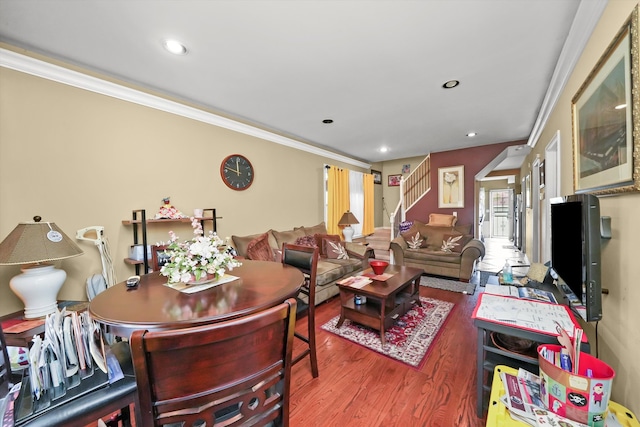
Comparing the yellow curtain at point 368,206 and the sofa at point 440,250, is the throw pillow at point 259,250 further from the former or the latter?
the yellow curtain at point 368,206

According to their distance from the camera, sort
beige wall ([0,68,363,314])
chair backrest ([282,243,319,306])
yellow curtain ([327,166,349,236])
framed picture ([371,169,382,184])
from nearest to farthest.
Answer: chair backrest ([282,243,319,306]) < beige wall ([0,68,363,314]) < yellow curtain ([327,166,349,236]) < framed picture ([371,169,382,184])

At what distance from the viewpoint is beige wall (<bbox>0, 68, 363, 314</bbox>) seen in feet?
6.38

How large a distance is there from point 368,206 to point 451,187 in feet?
6.34

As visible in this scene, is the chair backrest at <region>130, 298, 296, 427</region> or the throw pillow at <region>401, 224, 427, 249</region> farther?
the throw pillow at <region>401, 224, 427, 249</region>

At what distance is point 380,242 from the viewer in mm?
5863

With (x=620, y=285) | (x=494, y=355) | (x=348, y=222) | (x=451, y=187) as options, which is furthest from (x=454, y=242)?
(x=620, y=285)

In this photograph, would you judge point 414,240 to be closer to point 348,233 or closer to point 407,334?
point 348,233

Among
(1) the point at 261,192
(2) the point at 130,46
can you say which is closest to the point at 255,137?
(1) the point at 261,192

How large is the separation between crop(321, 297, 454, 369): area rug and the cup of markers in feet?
3.46

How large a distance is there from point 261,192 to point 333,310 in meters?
2.08

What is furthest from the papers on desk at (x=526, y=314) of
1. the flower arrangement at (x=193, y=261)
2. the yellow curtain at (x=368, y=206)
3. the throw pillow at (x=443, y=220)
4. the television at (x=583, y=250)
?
the yellow curtain at (x=368, y=206)

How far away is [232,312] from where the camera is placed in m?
1.11

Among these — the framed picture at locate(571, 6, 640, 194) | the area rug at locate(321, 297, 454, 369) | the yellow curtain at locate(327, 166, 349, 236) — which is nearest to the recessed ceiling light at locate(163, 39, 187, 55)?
the framed picture at locate(571, 6, 640, 194)

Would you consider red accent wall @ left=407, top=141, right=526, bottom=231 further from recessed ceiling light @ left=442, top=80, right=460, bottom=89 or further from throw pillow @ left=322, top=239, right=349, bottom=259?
recessed ceiling light @ left=442, top=80, right=460, bottom=89
